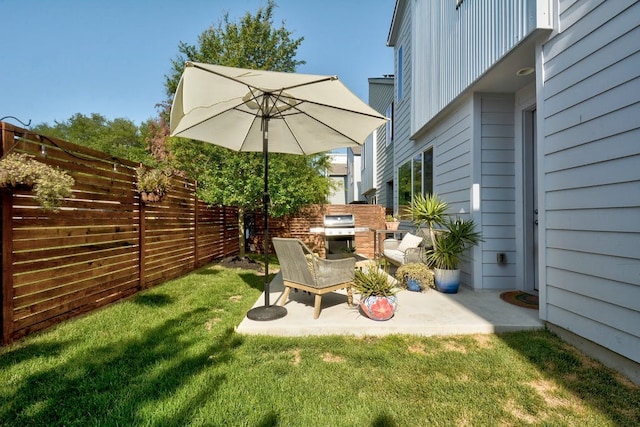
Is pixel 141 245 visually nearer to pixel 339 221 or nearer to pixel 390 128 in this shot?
pixel 339 221

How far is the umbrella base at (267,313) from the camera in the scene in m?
3.08

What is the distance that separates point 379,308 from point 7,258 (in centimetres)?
339

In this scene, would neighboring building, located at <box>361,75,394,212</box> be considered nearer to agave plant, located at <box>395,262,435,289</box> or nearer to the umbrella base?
agave plant, located at <box>395,262,435,289</box>

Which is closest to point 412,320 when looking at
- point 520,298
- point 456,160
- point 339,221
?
point 520,298

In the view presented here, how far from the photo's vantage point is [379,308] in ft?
9.88

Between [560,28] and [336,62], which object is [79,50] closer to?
[336,62]

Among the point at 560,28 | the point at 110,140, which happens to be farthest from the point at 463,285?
the point at 110,140

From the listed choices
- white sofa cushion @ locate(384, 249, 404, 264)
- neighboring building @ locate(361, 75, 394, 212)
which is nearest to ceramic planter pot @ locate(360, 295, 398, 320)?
white sofa cushion @ locate(384, 249, 404, 264)

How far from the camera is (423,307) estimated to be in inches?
137

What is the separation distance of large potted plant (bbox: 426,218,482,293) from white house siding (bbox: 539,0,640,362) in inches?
50.2

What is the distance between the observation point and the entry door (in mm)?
4188

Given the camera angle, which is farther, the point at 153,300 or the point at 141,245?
the point at 141,245

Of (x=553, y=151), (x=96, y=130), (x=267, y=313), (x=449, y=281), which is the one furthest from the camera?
(x=96, y=130)

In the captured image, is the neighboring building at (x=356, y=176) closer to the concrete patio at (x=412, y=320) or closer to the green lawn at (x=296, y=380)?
the concrete patio at (x=412, y=320)
